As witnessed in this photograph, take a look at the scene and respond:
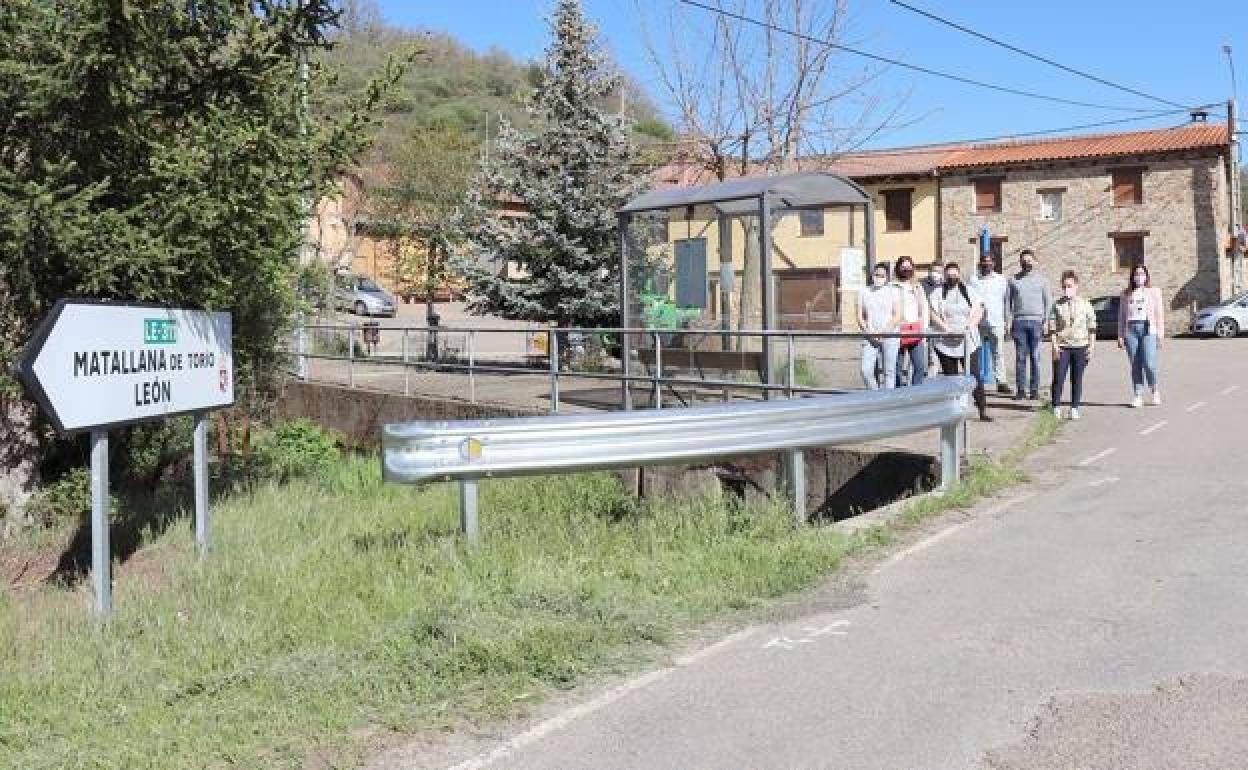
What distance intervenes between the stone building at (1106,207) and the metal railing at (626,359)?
28.7 m

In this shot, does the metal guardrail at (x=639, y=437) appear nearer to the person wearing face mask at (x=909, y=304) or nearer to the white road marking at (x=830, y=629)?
the white road marking at (x=830, y=629)

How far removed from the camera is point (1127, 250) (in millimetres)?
42281

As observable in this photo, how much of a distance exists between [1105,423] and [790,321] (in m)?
3.82

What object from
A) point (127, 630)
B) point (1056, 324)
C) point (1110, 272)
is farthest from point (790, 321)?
point (1110, 272)

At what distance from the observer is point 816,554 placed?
6465 millimetres

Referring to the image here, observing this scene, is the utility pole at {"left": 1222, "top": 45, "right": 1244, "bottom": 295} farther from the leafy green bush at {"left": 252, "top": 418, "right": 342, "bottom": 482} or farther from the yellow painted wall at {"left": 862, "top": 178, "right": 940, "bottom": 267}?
the leafy green bush at {"left": 252, "top": 418, "right": 342, "bottom": 482}

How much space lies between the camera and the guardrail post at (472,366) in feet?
51.7

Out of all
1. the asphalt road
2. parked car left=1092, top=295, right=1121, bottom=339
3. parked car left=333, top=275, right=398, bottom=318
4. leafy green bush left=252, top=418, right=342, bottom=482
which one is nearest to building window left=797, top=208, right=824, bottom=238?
leafy green bush left=252, top=418, right=342, bottom=482

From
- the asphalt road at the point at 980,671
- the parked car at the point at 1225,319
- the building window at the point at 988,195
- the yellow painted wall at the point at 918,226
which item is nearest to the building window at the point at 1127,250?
the building window at the point at 988,195

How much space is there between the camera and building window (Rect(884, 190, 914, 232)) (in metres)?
46.9

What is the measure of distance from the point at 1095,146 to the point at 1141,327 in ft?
109

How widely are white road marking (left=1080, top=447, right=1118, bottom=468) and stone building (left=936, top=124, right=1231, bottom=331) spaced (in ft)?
110

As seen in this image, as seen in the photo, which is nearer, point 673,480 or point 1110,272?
point 673,480

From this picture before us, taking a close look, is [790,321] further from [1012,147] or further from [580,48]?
[1012,147]
